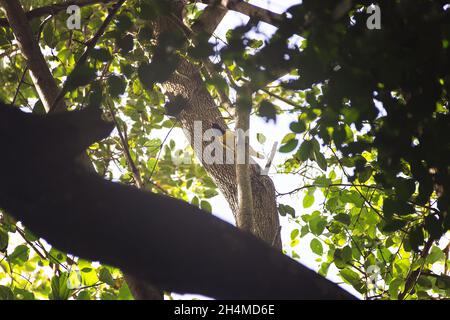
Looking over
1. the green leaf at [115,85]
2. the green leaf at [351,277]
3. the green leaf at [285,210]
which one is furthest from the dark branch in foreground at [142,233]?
the green leaf at [285,210]

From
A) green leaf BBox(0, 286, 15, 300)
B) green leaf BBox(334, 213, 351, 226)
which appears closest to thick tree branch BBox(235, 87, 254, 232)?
green leaf BBox(334, 213, 351, 226)

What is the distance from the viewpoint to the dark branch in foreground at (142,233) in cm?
177

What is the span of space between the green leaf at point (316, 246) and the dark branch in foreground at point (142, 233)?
1467 mm

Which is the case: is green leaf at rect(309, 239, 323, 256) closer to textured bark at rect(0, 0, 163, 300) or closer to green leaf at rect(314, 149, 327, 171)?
green leaf at rect(314, 149, 327, 171)

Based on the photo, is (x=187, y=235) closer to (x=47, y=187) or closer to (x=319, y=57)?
(x=47, y=187)

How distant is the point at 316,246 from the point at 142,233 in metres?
1.79

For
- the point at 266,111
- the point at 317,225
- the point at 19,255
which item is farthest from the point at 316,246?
the point at 19,255

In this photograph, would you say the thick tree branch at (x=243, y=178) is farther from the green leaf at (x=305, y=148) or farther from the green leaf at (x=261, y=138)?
the green leaf at (x=261, y=138)

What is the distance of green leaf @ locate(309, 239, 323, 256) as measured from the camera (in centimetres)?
332

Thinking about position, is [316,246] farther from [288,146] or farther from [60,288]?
[60,288]

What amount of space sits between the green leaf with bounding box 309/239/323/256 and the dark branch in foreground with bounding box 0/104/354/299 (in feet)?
4.81

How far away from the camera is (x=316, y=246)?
3332 mm
